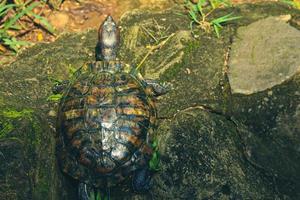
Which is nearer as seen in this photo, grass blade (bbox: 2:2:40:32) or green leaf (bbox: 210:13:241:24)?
→ green leaf (bbox: 210:13:241:24)

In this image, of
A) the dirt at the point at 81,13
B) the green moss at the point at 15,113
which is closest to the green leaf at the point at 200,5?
the dirt at the point at 81,13

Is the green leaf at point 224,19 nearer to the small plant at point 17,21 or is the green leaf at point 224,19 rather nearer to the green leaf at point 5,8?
the small plant at point 17,21

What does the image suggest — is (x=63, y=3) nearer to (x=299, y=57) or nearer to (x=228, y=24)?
(x=228, y=24)

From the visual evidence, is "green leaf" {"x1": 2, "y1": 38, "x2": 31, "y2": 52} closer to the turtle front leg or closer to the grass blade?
the grass blade

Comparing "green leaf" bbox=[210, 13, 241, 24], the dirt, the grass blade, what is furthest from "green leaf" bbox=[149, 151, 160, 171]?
the grass blade

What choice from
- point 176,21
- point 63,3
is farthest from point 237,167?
point 63,3

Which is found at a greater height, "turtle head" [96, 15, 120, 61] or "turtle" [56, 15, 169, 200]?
"turtle head" [96, 15, 120, 61]

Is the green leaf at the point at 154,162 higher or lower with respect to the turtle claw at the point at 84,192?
higher
